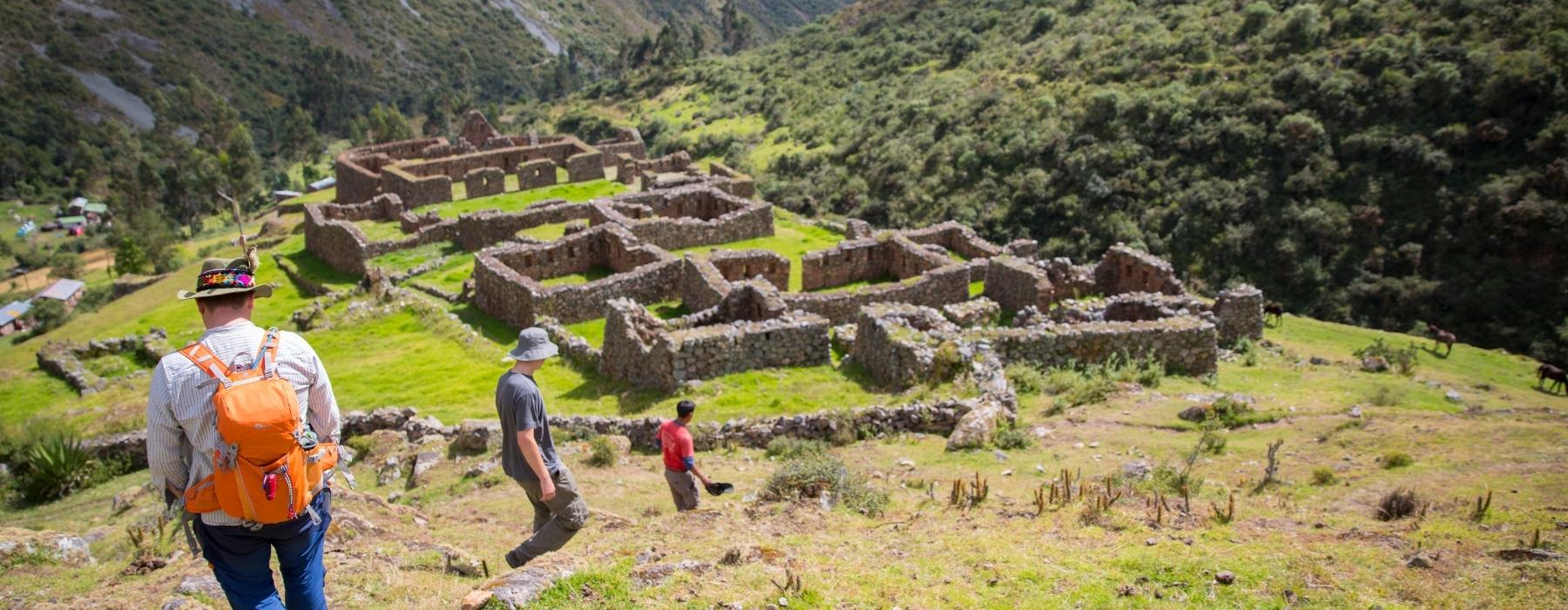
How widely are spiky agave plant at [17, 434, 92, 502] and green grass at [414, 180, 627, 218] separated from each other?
67.8 feet

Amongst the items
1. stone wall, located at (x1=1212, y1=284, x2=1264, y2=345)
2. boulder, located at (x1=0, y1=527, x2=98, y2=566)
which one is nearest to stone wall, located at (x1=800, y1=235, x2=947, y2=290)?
stone wall, located at (x1=1212, y1=284, x2=1264, y2=345)

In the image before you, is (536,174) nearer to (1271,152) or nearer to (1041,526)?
(1271,152)

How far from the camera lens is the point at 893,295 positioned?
19859mm

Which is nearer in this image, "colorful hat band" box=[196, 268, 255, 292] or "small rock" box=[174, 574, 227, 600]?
"colorful hat band" box=[196, 268, 255, 292]

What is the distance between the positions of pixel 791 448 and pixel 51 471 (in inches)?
467

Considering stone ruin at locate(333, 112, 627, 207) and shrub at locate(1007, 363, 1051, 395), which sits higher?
stone ruin at locate(333, 112, 627, 207)

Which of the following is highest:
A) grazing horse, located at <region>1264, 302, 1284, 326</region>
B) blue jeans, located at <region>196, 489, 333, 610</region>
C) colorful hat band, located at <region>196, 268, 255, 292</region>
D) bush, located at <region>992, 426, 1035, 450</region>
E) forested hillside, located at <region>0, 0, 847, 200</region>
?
forested hillside, located at <region>0, 0, 847, 200</region>

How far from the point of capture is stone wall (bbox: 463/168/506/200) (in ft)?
123

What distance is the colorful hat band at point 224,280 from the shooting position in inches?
195

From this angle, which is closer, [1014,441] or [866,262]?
[1014,441]

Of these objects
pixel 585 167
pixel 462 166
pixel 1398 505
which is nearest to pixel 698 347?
pixel 1398 505

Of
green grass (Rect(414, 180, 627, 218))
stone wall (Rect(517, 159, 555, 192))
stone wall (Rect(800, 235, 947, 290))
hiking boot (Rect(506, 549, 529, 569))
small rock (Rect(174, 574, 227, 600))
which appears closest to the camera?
small rock (Rect(174, 574, 227, 600))

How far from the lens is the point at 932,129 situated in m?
50.5

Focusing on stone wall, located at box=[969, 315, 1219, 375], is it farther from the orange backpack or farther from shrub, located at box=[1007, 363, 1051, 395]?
the orange backpack
